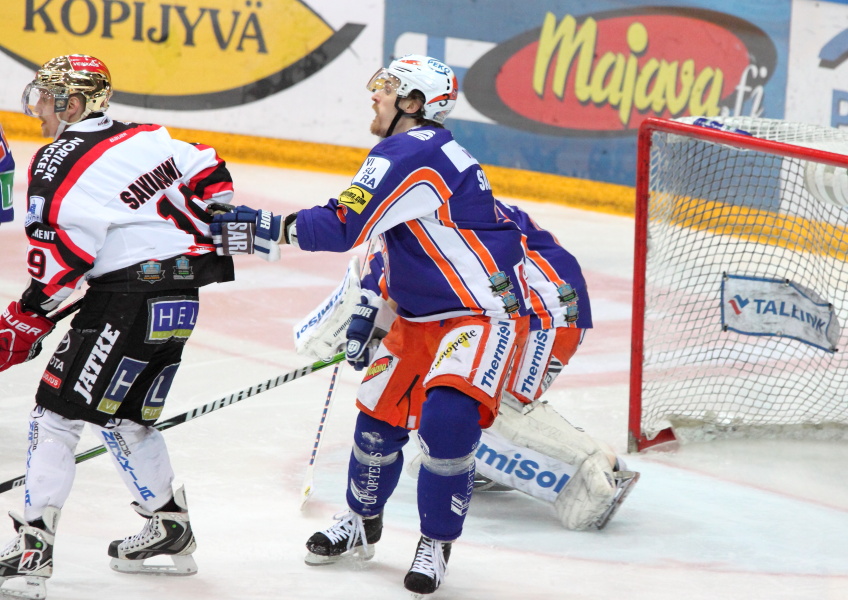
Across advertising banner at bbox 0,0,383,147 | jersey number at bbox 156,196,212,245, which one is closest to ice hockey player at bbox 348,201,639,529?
jersey number at bbox 156,196,212,245

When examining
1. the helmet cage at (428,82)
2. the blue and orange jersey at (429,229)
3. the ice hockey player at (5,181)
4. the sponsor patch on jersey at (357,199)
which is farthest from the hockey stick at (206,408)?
the ice hockey player at (5,181)

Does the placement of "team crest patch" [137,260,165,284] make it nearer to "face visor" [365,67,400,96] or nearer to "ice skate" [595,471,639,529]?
"face visor" [365,67,400,96]

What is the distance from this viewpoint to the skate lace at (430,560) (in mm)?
2906

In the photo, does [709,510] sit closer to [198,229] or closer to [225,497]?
[225,497]

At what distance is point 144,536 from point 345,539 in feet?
1.57

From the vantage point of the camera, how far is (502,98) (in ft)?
25.2

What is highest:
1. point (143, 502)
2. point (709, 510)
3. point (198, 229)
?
point (198, 229)

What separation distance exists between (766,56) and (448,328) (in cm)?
480

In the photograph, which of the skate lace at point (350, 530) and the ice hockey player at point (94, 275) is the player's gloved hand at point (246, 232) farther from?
the skate lace at point (350, 530)

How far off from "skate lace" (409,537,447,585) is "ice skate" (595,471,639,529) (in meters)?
0.64

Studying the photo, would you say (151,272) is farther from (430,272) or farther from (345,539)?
(345,539)

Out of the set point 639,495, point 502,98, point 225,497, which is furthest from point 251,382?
point 502,98

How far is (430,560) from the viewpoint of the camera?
2.92m

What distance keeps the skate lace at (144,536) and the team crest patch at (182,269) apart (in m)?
0.57
